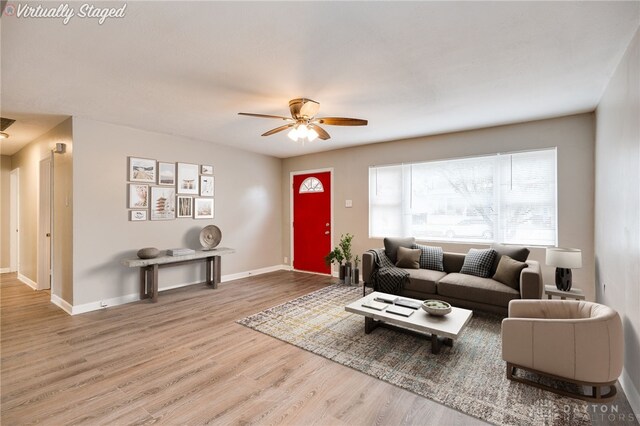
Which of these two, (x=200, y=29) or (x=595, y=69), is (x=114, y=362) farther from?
(x=595, y=69)

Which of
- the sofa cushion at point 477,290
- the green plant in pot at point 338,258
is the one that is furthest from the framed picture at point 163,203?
the sofa cushion at point 477,290

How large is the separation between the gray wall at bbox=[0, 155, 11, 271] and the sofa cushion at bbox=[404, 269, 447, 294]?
27.3 ft

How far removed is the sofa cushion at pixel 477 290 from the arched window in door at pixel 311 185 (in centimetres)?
327

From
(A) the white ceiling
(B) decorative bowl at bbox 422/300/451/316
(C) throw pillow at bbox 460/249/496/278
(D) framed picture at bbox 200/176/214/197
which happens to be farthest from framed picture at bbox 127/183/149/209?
(C) throw pillow at bbox 460/249/496/278

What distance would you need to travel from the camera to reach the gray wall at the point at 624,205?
6.68ft

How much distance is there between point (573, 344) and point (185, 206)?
5.23m

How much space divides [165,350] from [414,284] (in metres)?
3.07

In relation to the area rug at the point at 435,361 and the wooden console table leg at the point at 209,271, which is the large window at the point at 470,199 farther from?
the wooden console table leg at the point at 209,271

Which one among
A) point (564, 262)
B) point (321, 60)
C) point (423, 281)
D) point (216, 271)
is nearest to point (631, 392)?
point (564, 262)

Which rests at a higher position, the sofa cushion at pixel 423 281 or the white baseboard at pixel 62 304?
the sofa cushion at pixel 423 281

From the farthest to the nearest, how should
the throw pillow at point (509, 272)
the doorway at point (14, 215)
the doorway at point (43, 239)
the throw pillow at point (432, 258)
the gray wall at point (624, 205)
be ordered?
the doorway at point (14, 215)
the doorway at point (43, 239)
the throw pillow at point (432, 258)
the throw pillow at point (509, 272)
the gray wall at point (624, 205)

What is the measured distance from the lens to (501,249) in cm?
398

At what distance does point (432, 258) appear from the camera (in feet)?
14.6

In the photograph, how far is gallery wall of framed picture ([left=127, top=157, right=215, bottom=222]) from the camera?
4.46 meters
